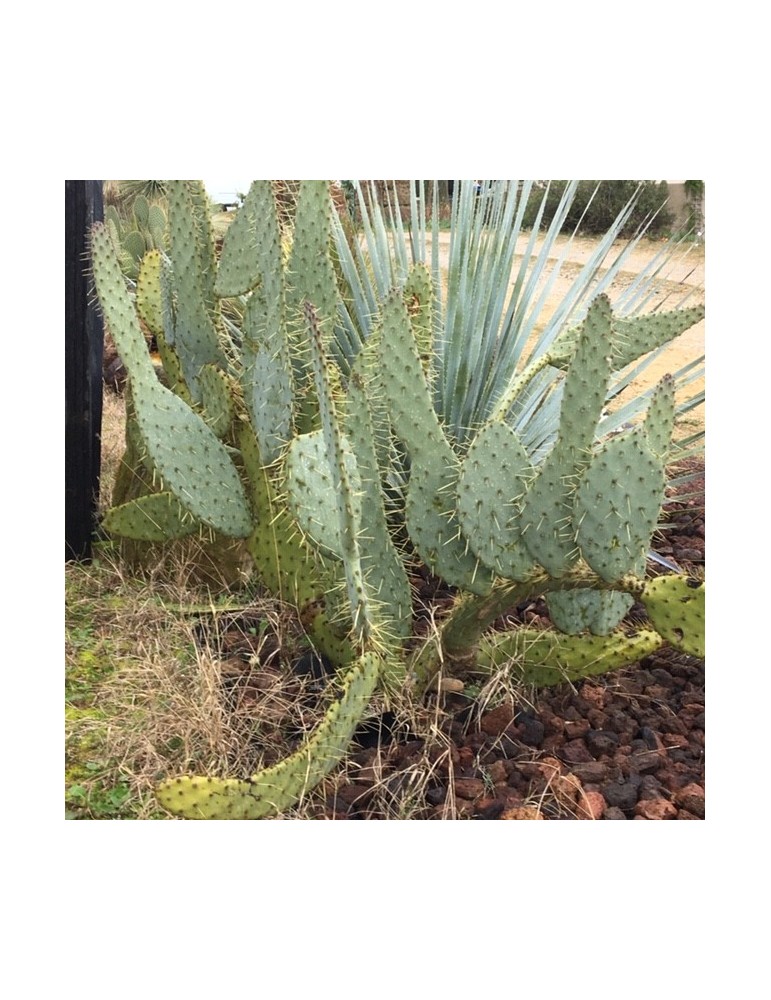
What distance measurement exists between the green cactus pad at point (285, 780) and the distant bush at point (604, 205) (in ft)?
3.69

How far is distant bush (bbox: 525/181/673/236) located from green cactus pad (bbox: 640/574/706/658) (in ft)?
2.64

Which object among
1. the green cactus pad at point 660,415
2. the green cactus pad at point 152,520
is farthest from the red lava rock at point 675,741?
the green cactus pad at point 152,520

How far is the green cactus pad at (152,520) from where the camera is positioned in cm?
228

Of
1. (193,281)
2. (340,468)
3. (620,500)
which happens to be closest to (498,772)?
(620,500)

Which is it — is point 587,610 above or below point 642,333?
below

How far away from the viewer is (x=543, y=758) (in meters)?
1.95

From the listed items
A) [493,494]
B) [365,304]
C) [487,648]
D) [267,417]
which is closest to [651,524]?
[493,494]

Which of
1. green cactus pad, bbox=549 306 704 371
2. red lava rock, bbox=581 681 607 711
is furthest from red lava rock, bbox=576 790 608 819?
green cactus pad, bbox=549 306 704 371

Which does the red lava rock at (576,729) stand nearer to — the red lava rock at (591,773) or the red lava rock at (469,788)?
the red lava rock at (591,773)

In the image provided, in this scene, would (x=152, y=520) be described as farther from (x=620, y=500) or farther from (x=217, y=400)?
(x=620, y=500)

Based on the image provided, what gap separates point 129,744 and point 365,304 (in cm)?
119

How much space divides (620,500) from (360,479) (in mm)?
447

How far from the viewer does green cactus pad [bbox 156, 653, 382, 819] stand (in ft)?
4.93

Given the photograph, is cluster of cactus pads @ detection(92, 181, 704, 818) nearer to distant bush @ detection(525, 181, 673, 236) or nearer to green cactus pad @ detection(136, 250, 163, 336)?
green cactus pad @ detection(136, 250, 163, 336)
